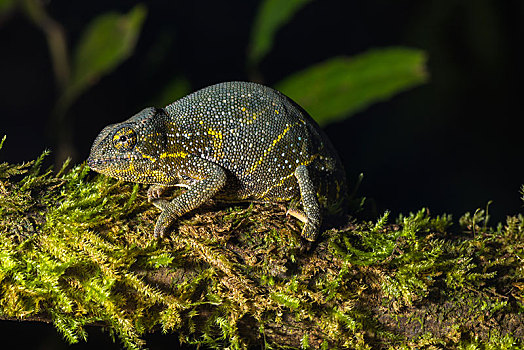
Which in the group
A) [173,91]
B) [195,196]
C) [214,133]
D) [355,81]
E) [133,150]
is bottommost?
[195,196]

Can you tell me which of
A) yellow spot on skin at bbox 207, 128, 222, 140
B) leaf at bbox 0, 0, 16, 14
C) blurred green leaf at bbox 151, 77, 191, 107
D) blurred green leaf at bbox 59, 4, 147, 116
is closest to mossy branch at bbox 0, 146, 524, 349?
yellow spot on skin at bbox 207, 128, 222, 140

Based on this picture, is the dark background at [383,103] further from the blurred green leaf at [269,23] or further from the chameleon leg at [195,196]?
the chameleon leg at [195,196]

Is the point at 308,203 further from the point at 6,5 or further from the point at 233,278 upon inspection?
the point at 6,5

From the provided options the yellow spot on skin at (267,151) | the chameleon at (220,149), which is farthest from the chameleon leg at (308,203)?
the yellow spot on skin at (267,151)

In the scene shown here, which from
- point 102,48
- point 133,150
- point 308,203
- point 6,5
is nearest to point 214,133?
point 133,150

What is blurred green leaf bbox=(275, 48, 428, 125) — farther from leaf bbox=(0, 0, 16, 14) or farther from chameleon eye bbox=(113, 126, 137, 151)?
leaf bbox=(0, 0, 16, 14)

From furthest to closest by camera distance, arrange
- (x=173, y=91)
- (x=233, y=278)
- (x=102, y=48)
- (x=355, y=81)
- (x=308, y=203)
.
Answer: (x=173, y=91), (x=102, y=48), (x=355, y=81), (x=308, y=203), (x=233, y=278)
